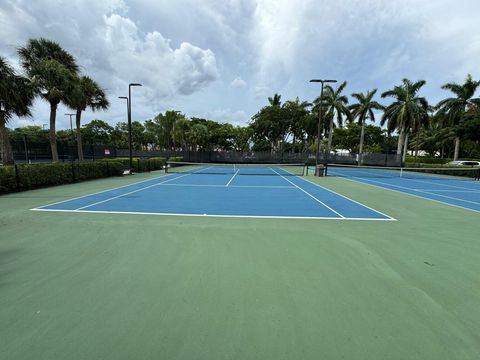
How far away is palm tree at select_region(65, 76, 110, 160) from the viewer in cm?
→ 1761

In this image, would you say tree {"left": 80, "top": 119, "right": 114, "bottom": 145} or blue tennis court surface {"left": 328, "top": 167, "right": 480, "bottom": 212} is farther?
tree {"left": 80, "top": 119, "right": 114, "bottom": 145}

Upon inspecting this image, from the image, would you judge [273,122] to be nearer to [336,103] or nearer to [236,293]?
[336,103]

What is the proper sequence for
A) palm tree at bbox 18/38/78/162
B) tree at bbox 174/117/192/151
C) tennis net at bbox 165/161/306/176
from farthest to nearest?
tree at bbox 174/117/192/151, tennis net at bbox 165/161/306/176, palm tree at bbox 18/38/78/162

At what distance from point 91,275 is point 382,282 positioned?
4386 millimetres

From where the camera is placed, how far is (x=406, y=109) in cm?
3647

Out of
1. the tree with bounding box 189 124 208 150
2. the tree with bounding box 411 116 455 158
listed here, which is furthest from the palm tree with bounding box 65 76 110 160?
the tree with bounding box 411 116 455 158

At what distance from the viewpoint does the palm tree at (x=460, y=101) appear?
3606 cm

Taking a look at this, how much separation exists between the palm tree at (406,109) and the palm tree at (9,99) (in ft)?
145

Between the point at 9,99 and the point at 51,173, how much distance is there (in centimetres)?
508

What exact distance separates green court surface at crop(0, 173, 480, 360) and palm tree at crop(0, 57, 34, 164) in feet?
40.7

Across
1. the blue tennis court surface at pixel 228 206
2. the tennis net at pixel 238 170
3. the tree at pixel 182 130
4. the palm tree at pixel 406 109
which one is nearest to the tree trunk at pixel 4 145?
the blue tennis court surface at pixel 228 206

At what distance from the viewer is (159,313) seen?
9.14 ft

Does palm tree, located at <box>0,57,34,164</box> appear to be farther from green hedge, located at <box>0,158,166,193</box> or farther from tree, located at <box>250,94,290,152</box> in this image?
tree, located at <box>250,94,290,152</box>

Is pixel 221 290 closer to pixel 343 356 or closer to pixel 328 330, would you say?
pixel 328 330
